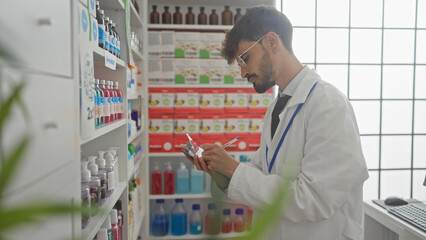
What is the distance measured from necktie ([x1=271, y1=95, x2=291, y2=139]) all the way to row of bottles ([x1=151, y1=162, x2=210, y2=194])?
175cm

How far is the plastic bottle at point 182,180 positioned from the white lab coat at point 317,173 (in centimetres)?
192

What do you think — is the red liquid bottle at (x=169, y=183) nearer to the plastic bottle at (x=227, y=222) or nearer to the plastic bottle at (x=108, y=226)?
the plastic bottle at (x=227, y=222)

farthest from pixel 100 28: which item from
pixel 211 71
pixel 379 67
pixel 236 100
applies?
pixel 379 67

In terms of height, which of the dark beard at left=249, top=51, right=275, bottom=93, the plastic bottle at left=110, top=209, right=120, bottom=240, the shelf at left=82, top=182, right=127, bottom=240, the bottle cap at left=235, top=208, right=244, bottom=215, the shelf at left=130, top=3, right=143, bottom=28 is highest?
the shelf at left=130, top=3, right=143, bottom=28

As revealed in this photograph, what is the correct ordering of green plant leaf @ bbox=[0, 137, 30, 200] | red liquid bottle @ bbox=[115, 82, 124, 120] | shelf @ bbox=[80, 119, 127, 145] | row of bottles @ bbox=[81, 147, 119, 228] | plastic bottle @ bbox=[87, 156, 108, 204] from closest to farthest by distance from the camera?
green plant leaf @ bbox=[0, 137, 30, 200]
shelf @ bbox=[80, 119, 127, 145]
row of bottles @ bbox=[81, 147, 119, 228]
plastic bottle @ bbox=[87, 156, 108, 204]
red liquid bottle @ bbox=[115, 82, 124, 120]

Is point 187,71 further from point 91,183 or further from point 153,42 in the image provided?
point 91,183

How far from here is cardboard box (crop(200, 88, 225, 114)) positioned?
137 inches

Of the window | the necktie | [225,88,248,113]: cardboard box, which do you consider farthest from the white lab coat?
the window

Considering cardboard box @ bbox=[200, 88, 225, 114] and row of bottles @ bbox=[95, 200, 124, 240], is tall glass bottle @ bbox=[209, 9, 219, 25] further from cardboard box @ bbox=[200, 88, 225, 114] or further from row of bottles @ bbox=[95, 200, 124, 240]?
row of bottles @ bbox=[95, 200, 124, 240]

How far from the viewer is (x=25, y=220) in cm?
24

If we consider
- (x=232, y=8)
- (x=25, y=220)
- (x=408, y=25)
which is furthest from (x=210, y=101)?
(x=25, y=220)

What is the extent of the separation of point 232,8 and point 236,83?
34.2 inches

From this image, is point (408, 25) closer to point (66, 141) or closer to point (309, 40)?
point (309, 40)

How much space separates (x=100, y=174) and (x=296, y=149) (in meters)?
0.91
